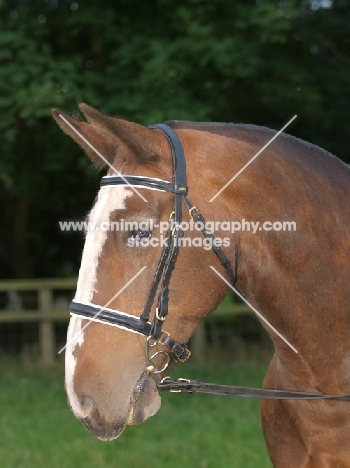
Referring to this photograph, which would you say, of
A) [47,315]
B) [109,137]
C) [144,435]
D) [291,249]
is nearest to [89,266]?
[109,137]

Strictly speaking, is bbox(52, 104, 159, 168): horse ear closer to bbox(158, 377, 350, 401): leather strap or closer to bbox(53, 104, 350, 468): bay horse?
bbox(53, 104, 350, 468): bay horse

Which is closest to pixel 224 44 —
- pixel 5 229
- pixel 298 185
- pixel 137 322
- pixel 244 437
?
pixel 244 437

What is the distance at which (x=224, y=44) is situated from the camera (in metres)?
6.61

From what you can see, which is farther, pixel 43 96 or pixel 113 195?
pixel 43 96

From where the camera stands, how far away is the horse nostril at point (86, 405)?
7.09 ft

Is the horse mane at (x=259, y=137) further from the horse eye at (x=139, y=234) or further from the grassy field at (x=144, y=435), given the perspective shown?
the grassy field at (x=144, y=435)

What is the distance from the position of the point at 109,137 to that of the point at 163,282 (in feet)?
1.74

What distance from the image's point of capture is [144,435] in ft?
18.6

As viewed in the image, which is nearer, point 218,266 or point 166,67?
point 218,266

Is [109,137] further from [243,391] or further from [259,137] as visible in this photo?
[243,391]

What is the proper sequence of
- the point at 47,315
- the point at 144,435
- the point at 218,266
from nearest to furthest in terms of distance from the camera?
the point at 218,266 → the point at 144,435 → the point at 47,315

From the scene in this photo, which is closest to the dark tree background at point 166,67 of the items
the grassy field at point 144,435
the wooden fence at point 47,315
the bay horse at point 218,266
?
the wooden fence at point 47,315

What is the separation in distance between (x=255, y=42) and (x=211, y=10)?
604 millimetres

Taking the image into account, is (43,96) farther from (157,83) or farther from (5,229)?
(5,229)
